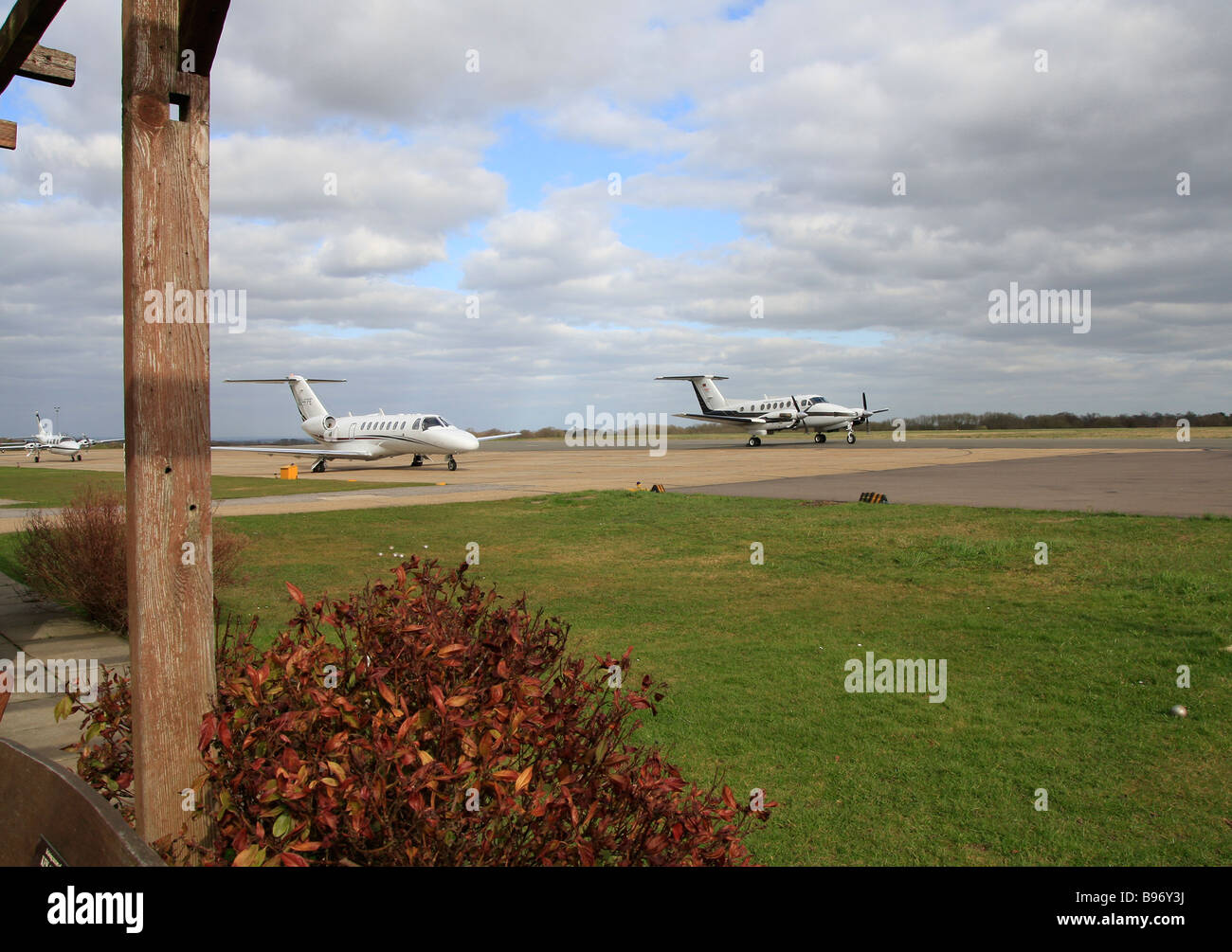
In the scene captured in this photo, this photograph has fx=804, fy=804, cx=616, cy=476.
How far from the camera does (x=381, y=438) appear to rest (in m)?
36.3

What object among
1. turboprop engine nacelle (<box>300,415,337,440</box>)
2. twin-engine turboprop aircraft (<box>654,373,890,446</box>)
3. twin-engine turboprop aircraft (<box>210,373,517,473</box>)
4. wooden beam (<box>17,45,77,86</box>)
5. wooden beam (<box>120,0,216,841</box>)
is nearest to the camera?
wooden beam (<box>120,0,216,841</box>)

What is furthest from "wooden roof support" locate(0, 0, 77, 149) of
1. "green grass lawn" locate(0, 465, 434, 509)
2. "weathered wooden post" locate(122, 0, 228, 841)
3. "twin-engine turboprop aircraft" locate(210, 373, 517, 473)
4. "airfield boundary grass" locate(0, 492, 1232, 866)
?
"twin-engine turboprop aircraft" locate(210, 373, 517, 473)

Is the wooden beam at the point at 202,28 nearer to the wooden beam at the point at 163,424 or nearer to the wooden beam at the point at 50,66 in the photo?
the wooden beam at the point at 163,424

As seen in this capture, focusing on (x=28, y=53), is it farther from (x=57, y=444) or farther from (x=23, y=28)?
(x=57, y=444)

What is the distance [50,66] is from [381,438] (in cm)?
3208

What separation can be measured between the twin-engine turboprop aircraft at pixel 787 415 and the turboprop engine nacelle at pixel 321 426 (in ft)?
100

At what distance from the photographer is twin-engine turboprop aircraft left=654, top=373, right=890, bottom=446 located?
180 feet

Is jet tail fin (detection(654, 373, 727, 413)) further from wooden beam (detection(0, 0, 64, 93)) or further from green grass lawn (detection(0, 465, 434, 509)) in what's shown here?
wooden beam (detection(0, 0, 64, 93))

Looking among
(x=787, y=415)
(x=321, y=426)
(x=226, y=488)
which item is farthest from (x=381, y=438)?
(x=787, y=415)

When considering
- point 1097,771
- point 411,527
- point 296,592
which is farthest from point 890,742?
point 411,527

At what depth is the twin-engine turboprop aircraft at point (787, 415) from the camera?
2158 inches

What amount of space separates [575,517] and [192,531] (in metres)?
13.4

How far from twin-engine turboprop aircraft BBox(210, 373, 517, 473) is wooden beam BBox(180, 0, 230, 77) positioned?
102 ft
